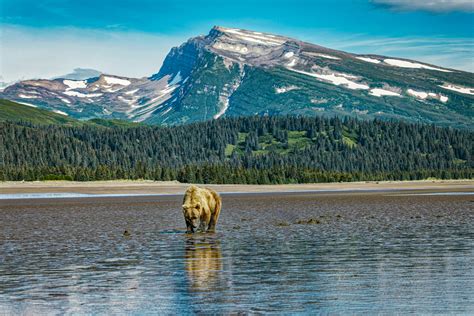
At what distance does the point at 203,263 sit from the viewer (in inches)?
1175

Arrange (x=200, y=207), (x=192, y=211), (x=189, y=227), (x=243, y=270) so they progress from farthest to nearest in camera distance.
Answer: (x=189, y=227) → (x=200, y=207) → (x=192, y=211) → (x=243, y=270)

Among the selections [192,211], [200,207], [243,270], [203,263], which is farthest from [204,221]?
[243,270]

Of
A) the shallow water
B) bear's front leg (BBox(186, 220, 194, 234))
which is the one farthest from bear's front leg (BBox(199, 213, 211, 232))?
the shallow water

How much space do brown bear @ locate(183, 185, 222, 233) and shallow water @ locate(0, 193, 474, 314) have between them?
1.20 m

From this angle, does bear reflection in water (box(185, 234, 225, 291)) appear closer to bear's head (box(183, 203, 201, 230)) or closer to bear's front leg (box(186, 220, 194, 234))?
bear's head (box(183, 203, 201, 230))

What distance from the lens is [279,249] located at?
113ft

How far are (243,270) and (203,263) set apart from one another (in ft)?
9.61

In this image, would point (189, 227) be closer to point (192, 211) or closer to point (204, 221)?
point (204, 221)

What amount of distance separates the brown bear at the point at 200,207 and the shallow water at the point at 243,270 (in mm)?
1204

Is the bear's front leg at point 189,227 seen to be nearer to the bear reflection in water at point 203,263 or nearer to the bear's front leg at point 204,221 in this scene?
the bear's front leg at point 204,221

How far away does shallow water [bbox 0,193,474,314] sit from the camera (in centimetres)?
2045

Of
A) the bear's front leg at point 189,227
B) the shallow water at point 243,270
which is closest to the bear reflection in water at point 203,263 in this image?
the shallow water at point 243,270

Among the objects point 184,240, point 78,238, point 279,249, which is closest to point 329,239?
point 279,249

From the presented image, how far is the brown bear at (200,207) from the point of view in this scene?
44312 mm
